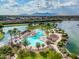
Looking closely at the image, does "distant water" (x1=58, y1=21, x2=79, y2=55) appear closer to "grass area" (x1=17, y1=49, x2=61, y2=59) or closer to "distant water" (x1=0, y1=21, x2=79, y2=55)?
"distant water" (x1=0, y1=21, x2=79, y2=55)

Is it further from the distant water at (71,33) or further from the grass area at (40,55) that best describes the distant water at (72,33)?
the grass area at (40,55)

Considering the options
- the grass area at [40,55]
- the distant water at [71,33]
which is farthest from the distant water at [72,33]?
the grass area at [40,55]

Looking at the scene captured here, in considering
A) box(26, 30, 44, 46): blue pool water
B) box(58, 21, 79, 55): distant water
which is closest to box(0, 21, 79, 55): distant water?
box(58, 21, 79, 55): distant water

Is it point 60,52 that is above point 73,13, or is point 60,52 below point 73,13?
below

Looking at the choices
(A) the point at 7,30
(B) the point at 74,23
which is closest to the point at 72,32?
(B) the point at 74,23

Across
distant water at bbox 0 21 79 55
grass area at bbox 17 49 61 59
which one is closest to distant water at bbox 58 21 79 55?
distant water at bbox 0 21 79 55

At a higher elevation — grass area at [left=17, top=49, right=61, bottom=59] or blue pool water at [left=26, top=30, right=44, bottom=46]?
blue pool water at [left=26, top=30, right=44, bottom=46]

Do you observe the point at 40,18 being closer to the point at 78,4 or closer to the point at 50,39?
the point at 50,39

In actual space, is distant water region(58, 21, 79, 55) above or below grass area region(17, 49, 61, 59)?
above
